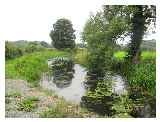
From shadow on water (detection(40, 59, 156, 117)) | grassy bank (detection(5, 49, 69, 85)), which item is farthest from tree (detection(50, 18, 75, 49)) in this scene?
shadow on water (detection(40, 59, 156, 117))

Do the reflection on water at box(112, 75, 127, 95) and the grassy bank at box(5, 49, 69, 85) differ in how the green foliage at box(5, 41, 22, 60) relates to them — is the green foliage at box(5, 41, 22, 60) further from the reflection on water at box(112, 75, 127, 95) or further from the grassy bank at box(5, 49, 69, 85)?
the reflection on water at box(112, 75, 127, 95)

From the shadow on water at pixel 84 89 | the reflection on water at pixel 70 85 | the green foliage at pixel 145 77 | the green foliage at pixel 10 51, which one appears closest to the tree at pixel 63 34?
the shadow on water at pixel 84 89

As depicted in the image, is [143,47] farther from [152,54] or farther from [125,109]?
[125,109]

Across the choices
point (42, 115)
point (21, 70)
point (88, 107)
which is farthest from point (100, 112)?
point (21, 70)

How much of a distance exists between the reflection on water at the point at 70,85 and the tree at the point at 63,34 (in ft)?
1.16

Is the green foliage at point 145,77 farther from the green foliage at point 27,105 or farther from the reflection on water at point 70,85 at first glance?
the green foliage at point 27,105

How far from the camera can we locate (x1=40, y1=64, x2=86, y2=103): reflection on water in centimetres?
704

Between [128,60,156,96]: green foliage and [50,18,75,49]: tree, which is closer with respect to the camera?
[128,60,156,96]: green foliage

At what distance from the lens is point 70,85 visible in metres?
7.10

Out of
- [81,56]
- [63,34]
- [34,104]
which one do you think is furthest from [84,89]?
[63,34]

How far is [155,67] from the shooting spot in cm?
699

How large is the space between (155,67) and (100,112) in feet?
3.15

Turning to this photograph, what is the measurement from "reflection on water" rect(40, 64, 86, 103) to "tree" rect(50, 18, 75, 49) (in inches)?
13.9

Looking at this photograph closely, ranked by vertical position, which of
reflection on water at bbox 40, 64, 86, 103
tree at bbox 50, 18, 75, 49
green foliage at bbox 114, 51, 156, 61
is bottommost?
reflection on water at bbox 40, 64, 86, 103
